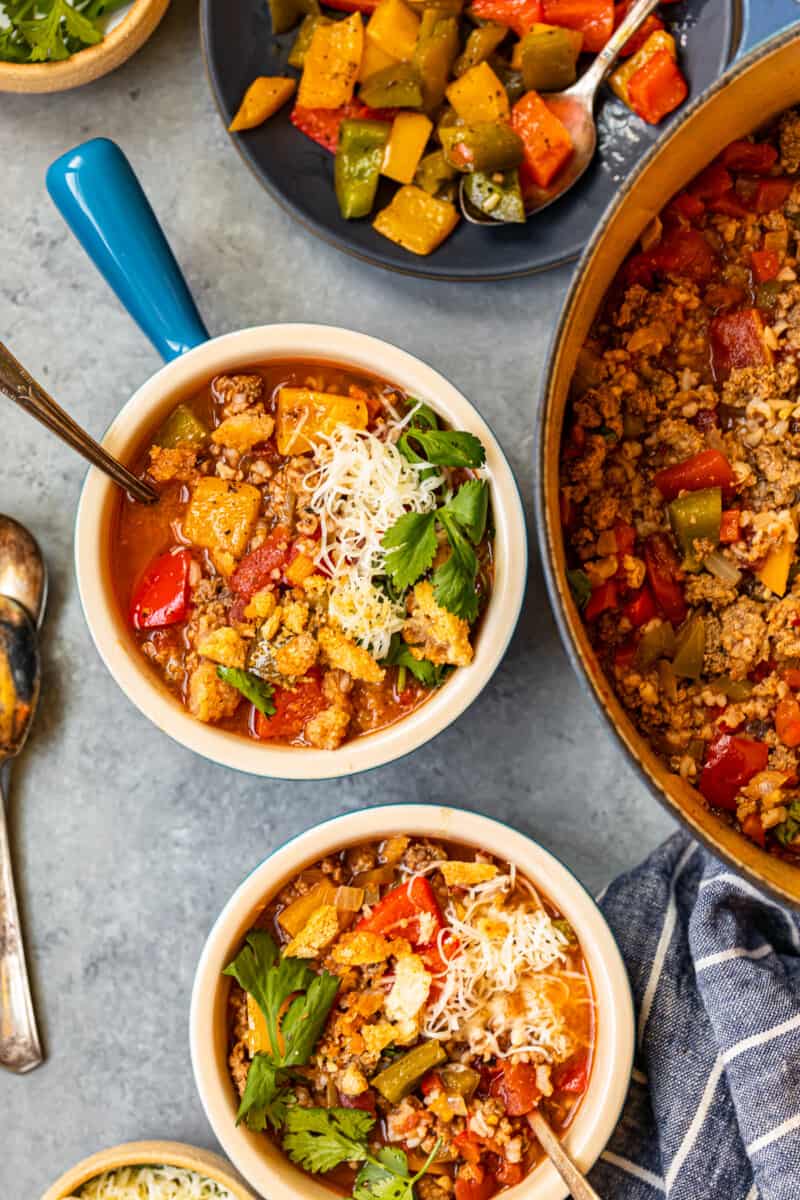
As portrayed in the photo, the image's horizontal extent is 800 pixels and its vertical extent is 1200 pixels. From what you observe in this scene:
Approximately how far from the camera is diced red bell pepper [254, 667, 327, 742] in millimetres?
2250

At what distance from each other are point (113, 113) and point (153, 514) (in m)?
1.00

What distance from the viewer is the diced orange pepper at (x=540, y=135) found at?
2.39 metres

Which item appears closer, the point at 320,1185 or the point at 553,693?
the point at 320,1185

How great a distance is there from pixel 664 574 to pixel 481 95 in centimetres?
105

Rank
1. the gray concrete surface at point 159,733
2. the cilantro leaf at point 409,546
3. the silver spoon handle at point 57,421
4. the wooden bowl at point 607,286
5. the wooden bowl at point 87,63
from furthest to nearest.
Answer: the gray concrete surface at point 159,733 < the wooden bowl at point 87,63 < the cilantro leaf at point 409,546 < the silver spoon handle at point 57,421 < the wooden bowl at point 607,286

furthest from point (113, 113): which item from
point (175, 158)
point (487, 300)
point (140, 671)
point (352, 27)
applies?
point (140, 671)

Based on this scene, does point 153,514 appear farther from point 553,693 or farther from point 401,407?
point 553,693

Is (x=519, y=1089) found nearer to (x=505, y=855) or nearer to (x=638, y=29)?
(x=505, y=855)

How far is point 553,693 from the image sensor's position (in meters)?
2.58

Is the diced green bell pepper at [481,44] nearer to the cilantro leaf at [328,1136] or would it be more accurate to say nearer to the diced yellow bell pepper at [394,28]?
the diced yellow bell pepper at [394,28]

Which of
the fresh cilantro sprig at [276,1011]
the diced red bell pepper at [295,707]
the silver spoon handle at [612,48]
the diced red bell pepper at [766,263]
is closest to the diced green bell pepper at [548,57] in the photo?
the silver spoon handle at [612,48]

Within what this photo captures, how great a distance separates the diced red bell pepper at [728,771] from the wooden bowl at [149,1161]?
1238mm

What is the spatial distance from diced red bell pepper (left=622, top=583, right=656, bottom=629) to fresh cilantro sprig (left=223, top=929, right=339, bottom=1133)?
904mm

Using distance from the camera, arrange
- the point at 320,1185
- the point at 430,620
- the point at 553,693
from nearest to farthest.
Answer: the point at 430,620
the point at 320,1185
the point at 553,693
